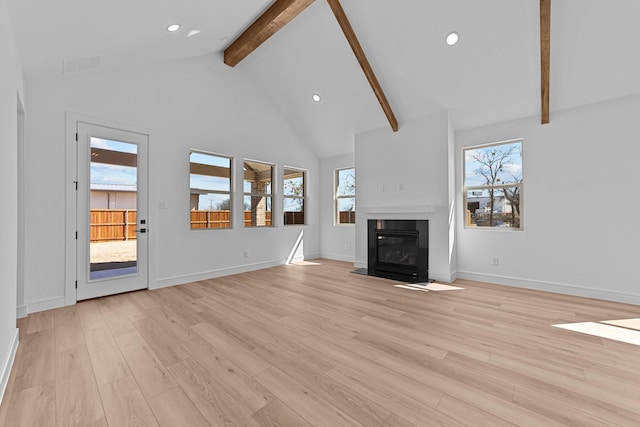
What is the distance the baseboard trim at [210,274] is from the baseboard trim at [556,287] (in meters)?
3.63

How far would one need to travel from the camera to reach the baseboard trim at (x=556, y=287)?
3.38 meters

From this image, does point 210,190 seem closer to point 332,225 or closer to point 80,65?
point 80,65

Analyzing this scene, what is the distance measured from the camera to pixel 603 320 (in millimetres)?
2793

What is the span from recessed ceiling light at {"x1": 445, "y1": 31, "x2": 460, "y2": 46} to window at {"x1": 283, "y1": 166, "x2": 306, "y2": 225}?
377 cm

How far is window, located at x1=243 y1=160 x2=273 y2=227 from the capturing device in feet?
17.9

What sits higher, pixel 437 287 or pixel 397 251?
pixel 397 251

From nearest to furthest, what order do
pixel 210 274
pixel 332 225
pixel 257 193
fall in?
pixel 210 274
pixel 257 193
pixel 332 225

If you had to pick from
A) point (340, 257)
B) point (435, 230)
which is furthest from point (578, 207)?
point (340, 257)

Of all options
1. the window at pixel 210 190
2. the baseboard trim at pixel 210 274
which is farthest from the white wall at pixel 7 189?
the window at pixel 210 190

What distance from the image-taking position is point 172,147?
4.34 m

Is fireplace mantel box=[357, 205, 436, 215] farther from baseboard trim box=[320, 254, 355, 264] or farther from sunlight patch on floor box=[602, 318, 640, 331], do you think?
sunlight patch on floor box=[602, 318, 640, 331]

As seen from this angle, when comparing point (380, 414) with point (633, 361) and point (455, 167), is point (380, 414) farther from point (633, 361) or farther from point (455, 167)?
point (455, 167)

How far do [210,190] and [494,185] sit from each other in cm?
483

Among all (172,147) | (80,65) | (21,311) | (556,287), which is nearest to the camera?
(21,311)
